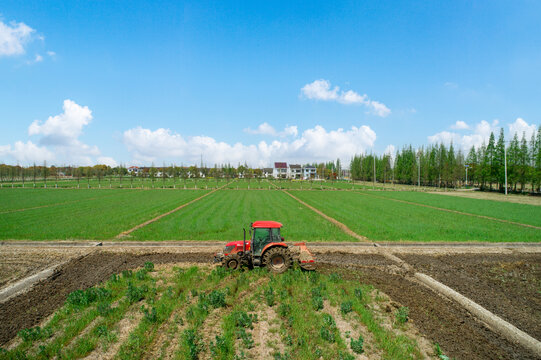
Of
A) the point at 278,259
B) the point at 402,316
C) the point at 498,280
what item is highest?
the point at 278,259

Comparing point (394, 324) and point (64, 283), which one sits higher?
point (394, 324)

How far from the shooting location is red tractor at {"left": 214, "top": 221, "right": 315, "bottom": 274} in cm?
1069

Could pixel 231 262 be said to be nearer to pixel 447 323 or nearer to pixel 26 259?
pixel 447 323

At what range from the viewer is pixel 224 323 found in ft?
24.1

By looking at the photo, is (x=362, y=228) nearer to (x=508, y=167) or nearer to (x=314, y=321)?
(x=314, y=321)

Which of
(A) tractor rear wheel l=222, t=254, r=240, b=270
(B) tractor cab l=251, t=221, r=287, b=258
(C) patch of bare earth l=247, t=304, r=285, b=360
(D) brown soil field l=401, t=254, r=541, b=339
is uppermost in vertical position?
(B) tractor cab l=251, t=221, r=287, b=258

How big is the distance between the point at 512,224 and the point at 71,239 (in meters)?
35.7

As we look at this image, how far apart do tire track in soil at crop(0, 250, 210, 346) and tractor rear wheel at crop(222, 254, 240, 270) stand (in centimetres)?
239

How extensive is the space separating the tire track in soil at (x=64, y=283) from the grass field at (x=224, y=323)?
72 cm

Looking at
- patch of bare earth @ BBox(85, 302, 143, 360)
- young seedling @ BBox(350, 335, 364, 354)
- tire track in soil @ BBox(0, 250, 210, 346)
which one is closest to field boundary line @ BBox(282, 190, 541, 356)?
young seedling @ BBox(350, 335, 364, 354)

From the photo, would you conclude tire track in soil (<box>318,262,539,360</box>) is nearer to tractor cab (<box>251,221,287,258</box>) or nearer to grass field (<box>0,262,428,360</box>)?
grass field (<box>0,262,428,360</box>)

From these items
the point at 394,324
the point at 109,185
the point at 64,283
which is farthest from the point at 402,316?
the point at 109,185

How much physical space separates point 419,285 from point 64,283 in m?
14.0

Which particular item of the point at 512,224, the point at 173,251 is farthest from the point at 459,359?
the point at 512,224
